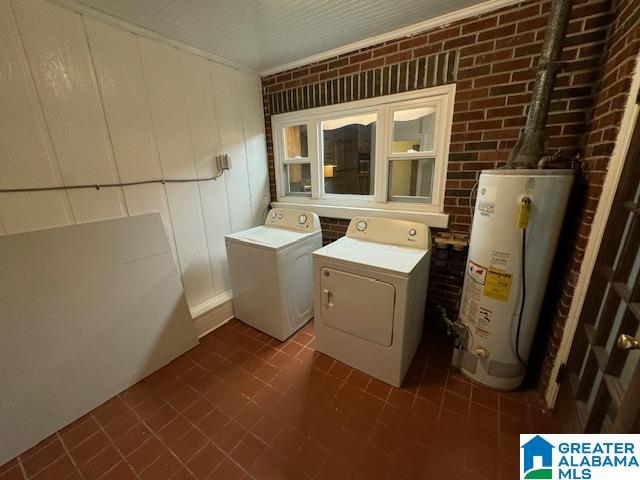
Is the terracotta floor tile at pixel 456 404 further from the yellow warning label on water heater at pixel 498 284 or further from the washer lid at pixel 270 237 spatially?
the washer lid at pixel 270 237

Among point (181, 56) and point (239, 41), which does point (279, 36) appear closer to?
point (239, 41)

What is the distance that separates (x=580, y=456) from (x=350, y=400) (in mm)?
1090

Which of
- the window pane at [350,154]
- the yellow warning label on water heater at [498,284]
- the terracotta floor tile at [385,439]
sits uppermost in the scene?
the window pane at [350,154]

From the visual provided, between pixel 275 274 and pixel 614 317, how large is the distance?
1.92 m

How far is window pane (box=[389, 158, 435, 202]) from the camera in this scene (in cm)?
211

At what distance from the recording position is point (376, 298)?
162 centimetres

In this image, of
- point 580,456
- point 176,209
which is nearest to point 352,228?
point 176,209

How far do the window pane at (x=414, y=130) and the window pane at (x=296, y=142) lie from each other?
98 cm

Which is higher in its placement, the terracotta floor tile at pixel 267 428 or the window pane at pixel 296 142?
the window pane at pixel 296 142

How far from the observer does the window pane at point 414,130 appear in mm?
2021

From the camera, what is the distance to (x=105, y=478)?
1243 mm

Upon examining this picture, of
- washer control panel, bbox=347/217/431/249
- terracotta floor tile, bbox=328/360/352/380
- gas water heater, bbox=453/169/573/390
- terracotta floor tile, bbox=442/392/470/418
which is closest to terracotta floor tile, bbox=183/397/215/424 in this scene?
terracotta floor tile, bbox=328/360/352/380

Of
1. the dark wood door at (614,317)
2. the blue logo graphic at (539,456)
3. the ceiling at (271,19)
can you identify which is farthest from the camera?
the ceiling at (271,19)

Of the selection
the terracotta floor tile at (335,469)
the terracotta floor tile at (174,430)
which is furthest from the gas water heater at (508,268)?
the terracotta floor tile at (174,430)
